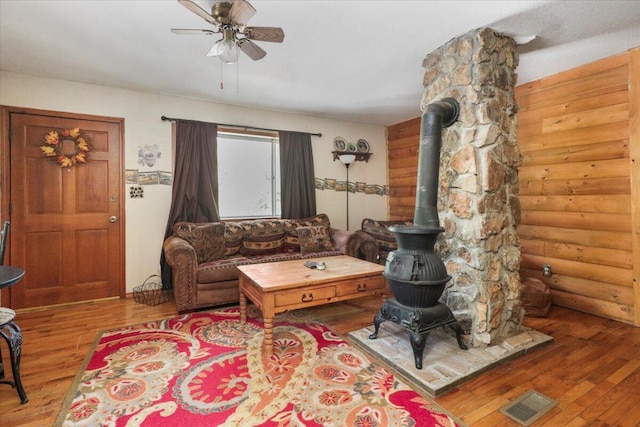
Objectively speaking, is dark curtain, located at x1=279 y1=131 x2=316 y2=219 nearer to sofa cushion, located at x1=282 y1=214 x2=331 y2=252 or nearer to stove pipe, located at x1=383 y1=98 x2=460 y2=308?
sofa cushion, located at x1=282 y1=214 x2=331 y2=252

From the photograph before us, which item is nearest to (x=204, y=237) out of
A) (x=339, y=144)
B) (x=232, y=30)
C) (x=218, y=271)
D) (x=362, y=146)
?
(x=218, y=271)

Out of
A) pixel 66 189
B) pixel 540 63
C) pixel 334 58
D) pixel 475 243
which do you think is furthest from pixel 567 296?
pixel 66 189

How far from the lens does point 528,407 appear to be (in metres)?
1.71

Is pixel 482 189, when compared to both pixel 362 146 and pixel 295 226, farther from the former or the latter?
pixel 362 146

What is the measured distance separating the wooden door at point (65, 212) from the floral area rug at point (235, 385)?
4.16 ft

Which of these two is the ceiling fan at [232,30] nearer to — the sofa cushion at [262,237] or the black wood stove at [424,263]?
the black wood stove at [424,263]

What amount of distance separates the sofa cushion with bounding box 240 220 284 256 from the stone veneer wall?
2.17m

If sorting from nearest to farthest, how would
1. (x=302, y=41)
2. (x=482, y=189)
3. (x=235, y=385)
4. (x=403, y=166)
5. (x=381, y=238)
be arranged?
(x=235, y=385) → (x=482, y=189) → (x=302, y=41) → (x=381, y=238) → (x=403, y=166)

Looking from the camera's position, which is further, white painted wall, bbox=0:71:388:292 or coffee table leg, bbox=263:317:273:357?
white painted wall, bbox=0:71:388:292

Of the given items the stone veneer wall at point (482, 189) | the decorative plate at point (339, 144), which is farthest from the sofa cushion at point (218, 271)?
the decorative plate at point (339, 144)

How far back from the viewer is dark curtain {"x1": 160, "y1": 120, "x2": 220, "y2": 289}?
381 cm

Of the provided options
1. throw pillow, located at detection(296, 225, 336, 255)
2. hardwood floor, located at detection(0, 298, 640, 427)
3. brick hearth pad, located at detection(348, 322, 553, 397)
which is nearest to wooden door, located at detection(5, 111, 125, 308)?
hardwood floor, located at detection(0, 298, 640, 427)

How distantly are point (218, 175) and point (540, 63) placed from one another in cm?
386

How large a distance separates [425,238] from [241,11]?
6.13 feet
